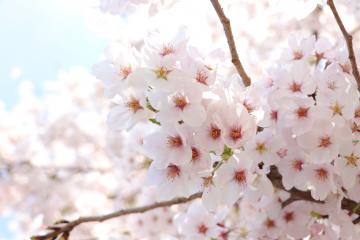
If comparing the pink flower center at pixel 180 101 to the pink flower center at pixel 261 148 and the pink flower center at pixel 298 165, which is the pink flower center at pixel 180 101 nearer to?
the pink flower center at pixel 261 148

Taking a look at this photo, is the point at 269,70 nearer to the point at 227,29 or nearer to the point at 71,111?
the point at 227,29

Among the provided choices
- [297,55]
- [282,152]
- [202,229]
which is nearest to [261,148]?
[282,152]

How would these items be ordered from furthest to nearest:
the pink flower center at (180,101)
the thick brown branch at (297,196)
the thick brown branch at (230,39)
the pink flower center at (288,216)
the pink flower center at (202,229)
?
1. the pink flower center at (202,229)
2. the pink flower center at (288,216)
3. the thick brown branch at (297,196)
4. the thick brown branch at (230,39)
5. the pink flower center at (180,101)

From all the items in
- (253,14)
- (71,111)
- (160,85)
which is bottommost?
(160,85)

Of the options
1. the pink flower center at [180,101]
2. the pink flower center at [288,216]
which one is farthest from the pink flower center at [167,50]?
the pink flower center at [288,216]

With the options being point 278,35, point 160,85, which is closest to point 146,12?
point 160,85

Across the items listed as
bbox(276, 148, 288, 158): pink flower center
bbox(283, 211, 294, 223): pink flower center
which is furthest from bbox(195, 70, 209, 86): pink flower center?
bbox(283, 211, 294, 223): pink flower center
